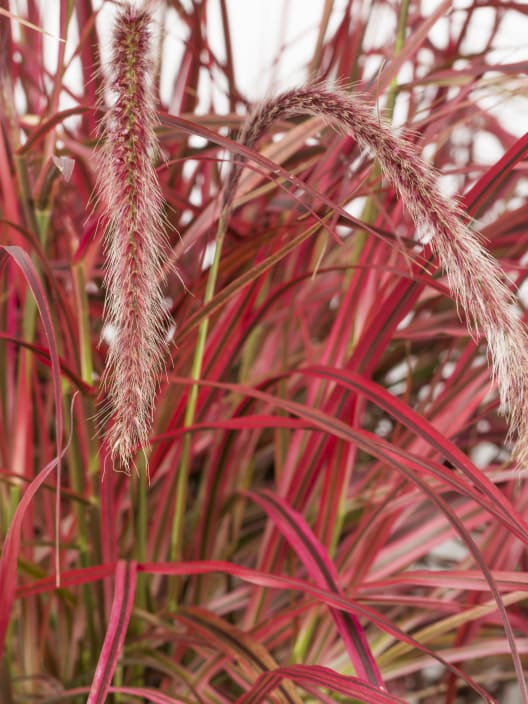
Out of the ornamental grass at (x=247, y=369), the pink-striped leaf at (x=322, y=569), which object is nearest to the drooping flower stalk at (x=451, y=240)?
the ornamental grass at (x=247, y=369)

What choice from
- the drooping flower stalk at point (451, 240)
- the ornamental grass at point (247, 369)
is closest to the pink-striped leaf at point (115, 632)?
the ornamental grass at point (247, 369)

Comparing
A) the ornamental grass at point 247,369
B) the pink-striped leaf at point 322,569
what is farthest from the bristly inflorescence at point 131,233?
the pink-striped leaf at point 322,569

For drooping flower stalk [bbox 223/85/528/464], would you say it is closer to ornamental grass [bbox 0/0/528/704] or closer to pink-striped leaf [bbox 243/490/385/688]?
ornamental grass [bbox 0/0/528/704]

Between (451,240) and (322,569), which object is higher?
(451,240)

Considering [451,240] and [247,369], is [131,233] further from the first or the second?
[247,369]

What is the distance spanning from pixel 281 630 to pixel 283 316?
0.19 metres

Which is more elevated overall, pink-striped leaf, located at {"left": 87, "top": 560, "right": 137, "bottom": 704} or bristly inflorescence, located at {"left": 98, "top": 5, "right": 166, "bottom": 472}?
bristly inflorescence, located at {"left": 98, "top": 5, "right": 166, "bottom": 472}

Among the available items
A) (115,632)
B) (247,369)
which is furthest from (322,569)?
(247,369)

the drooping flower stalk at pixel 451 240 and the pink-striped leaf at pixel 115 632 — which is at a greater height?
the drooping flower stalk at pixel 451 240

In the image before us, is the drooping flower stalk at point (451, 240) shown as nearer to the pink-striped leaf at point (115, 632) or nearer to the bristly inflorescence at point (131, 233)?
the bristly inflorescence at point (131, 233)

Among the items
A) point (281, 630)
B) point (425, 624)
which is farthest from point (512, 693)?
point (281, 630)

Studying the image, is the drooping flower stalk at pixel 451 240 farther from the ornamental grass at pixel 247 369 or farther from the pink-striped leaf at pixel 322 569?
the pink-striped leaf at pixel 322 569

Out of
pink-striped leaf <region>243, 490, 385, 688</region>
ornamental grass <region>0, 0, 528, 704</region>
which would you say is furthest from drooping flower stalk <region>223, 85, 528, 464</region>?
pink-striped leaf <region>243, 490, 385, 688</region>

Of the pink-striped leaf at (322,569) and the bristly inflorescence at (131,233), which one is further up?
the bristly inflorescence at (131,233)
